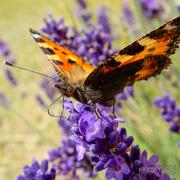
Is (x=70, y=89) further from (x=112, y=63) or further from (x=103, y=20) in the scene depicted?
(x=103, y=20)

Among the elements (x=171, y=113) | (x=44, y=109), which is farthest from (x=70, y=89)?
(x=44, y=109)

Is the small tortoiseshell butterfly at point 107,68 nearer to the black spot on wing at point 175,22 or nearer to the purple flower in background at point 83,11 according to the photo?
the black spot on wing at point 175,22

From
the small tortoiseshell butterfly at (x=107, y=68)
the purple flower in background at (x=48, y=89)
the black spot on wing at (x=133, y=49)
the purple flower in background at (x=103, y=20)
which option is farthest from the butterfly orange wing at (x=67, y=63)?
the purple flower in background at (x=48, y=89)

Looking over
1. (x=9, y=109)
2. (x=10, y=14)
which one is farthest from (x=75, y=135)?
(x=10, y=14)

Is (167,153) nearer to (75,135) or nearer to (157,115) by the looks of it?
(157,115)

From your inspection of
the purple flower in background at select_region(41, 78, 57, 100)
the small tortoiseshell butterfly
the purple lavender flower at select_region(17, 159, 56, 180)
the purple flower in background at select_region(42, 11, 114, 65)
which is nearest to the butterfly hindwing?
the small tortoiseshell butterfly

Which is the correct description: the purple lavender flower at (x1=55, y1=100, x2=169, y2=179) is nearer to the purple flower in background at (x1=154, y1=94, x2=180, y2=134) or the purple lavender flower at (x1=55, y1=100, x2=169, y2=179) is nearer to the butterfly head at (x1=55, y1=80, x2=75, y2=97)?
the butterfly head at (x1=55, y1=80, x2=75, y2=97)

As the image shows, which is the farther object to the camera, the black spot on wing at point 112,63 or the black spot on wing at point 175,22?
the black spot on wing at point 112,63
